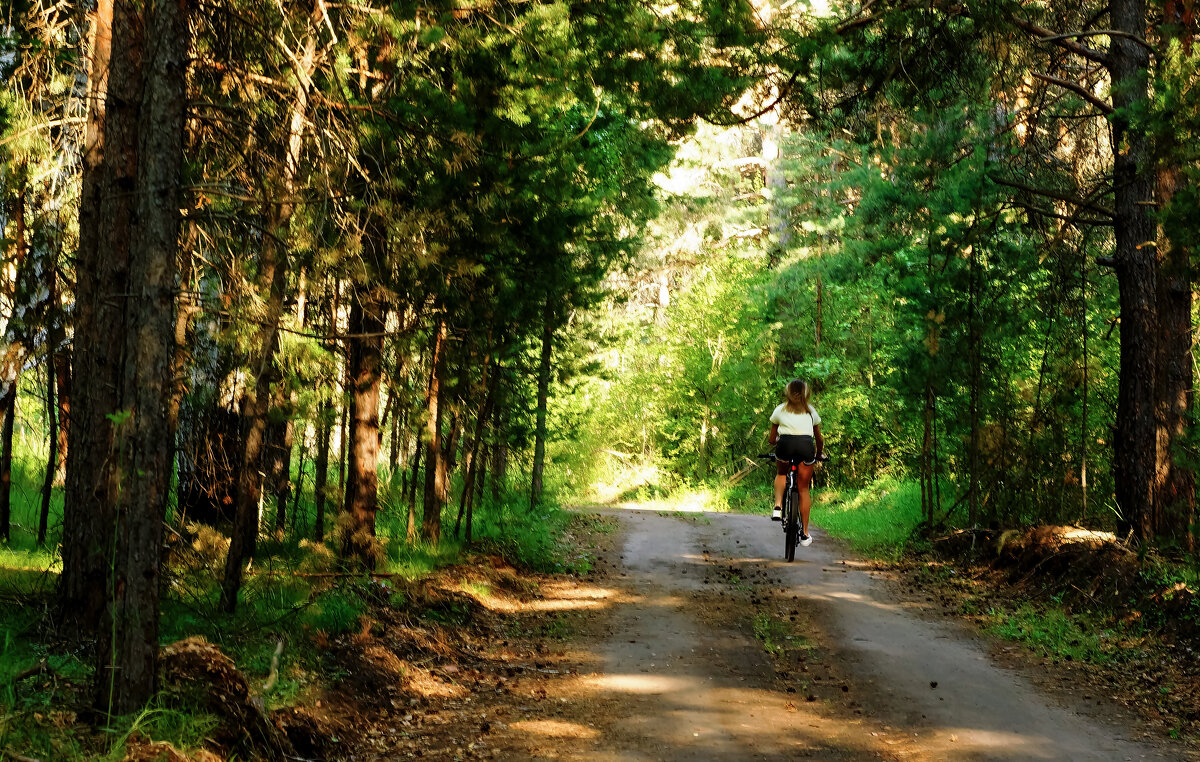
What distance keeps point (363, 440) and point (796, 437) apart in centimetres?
550

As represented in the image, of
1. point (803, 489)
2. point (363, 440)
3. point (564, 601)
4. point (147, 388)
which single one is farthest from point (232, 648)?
point (803, 489)

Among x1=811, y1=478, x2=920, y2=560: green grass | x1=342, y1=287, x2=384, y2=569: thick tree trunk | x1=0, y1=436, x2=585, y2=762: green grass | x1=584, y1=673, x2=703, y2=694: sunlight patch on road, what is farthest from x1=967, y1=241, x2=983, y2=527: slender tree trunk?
x1=342, y1=287, x2=384, y2=569: thick tree trunk

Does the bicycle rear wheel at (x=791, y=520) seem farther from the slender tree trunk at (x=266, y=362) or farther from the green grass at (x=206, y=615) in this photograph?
the slender tree trunk at (x=266, y=362)

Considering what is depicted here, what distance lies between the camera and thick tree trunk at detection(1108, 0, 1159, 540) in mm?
11977

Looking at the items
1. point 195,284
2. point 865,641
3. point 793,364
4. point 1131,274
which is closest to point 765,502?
point 793,364

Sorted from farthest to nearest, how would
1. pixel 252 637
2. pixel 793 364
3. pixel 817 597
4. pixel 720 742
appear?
1. pixel 793 364
2. pixel 817 597
3. pixel 252 637
4. pixel 720 742

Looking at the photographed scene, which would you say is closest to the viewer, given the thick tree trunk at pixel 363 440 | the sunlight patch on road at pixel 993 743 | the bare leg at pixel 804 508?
the sunlight patch on road at pixel 993 743

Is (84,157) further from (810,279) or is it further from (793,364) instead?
(793,364)

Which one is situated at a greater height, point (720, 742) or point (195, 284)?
point (195, 284)

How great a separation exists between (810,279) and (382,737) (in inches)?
1039

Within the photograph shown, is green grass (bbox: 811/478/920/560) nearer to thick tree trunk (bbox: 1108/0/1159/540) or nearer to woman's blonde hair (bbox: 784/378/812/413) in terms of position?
woman's blonde hair (bbox: 784/378/812/413)

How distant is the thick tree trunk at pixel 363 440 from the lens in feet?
35.8

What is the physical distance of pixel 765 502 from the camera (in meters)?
30.7

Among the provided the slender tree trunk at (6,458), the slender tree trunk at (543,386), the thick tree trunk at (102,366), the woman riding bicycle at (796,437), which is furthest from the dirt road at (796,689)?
the slender tree trunk at (6,458)
